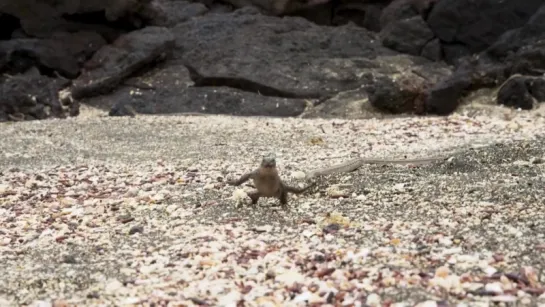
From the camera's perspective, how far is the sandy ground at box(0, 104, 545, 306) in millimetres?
2621

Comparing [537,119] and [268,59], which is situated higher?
[268,59]

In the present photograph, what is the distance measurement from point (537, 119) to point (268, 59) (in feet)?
18.3

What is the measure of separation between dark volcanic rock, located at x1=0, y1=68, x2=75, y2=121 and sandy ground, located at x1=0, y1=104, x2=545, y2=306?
409 cm

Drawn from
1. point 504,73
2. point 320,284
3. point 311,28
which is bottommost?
point 320,284

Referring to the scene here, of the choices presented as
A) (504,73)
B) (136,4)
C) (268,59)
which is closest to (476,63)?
(504,73)

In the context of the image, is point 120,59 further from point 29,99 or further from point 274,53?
point 274,53

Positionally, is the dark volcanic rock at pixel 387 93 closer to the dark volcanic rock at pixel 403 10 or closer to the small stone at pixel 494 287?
the dark volcanic rock at pixel 403 10

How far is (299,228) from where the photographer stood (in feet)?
11.5

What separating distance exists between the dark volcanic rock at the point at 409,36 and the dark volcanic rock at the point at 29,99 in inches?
239

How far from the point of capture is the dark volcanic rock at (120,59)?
494 inches

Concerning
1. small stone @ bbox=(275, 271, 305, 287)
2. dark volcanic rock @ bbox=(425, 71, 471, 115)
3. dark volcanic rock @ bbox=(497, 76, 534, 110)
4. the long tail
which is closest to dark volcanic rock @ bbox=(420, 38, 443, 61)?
dark volcanic rock @ bbox=(425, 71, 471, 115)

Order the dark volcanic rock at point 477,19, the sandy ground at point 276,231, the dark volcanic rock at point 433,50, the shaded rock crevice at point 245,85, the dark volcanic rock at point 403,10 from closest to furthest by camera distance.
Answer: the sandy ground at point 276,231 → the shaded rock crevice at point 245,85 → the dark volcanic rock at point 477,19 → the dark volcanic rock at point 433,50 → the dark volcanic rock at point 403,10

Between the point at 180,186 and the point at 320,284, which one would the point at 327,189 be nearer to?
the point at 180,186

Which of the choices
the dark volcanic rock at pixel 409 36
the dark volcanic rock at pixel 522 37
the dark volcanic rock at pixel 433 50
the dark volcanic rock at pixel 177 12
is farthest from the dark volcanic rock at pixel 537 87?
the dark volcanic rock at pixel 177 12
